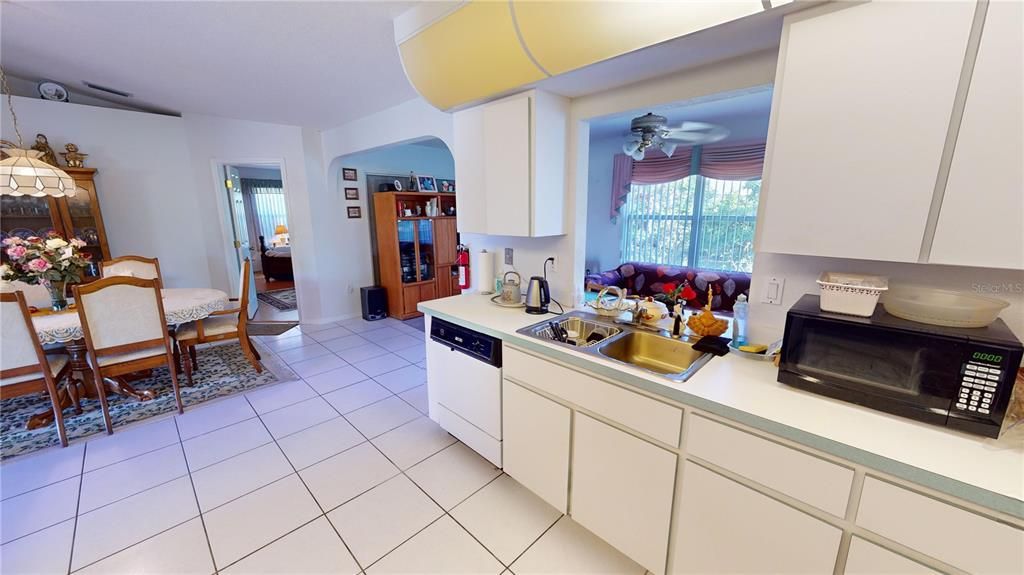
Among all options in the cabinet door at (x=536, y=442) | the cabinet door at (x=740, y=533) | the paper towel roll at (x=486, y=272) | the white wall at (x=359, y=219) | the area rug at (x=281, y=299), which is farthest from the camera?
the area rug at (x=281, y=299)

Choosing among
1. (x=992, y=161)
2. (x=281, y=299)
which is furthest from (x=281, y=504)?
(x=281, y=299)

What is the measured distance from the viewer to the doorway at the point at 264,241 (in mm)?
5145

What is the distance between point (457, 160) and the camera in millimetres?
2324

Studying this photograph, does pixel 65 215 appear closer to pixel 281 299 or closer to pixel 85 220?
pixel 85 220

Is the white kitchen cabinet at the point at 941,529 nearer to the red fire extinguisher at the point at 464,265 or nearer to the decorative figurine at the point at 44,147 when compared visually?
the red fire extinguisher at the point at 464,265

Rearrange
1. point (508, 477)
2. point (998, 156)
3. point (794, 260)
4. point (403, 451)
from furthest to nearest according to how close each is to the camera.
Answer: point (403, 451)
point (508, 477)
point (794, 260)
point (998, 156)

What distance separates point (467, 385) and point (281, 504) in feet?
3.58

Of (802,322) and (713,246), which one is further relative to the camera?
(713,246)

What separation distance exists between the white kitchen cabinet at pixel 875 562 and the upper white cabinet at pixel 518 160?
1.65m

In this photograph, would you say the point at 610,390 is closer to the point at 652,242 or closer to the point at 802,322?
the point at 802,322

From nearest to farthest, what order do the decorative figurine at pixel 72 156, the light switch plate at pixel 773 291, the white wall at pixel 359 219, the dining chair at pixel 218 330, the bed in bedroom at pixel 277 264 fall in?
the light switch plate at pixel 773 291 < the dining chair at pixel 218 330 < the decorative figurine at pixel 72 156 < the white wall at pixel 359 219 < the bed in bedroom at pixel 277 264

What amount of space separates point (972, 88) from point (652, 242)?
160 inches

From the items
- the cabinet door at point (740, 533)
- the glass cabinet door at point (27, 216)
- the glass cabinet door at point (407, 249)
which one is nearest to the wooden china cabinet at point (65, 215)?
the glass cabinet door at point (27, 216)

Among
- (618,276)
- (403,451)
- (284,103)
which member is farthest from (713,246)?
(284,103)
